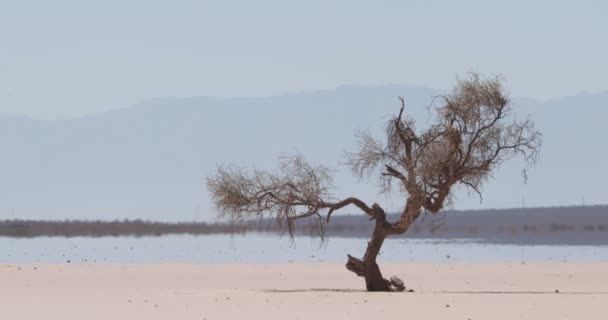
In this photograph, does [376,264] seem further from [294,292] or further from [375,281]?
[294,292]

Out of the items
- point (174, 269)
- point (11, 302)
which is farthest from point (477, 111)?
point (174, 269)

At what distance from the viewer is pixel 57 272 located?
148 ft

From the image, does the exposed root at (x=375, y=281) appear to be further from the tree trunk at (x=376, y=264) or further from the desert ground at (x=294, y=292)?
the desert ground at (x=294, y=292)

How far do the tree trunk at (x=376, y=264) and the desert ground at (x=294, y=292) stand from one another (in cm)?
80

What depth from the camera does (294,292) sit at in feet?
112

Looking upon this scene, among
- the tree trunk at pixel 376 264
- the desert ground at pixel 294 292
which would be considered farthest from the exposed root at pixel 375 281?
the desert ground at pixel 294 292

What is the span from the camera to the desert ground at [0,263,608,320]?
1088 inches

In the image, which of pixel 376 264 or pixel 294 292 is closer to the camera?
pixel 294 292

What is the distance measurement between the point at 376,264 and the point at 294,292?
8.17 feet

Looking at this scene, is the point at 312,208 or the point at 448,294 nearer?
the point at 448,294

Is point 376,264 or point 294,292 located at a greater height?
point 376,264

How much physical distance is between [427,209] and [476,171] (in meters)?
1.82

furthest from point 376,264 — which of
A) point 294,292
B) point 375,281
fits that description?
point 294,292

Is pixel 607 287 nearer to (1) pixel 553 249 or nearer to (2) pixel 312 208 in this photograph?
(2) pixel 312 208
